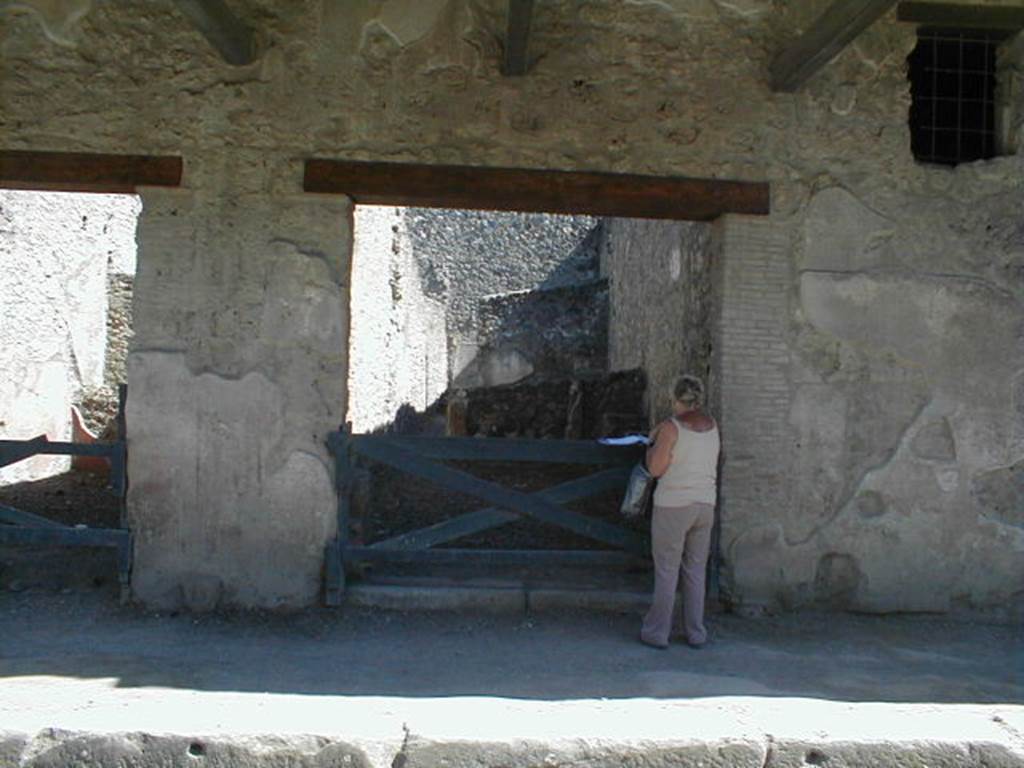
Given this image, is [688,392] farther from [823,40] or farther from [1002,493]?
[1002,493]

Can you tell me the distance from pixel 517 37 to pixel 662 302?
4474 mm

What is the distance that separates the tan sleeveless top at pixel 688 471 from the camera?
4480 mm

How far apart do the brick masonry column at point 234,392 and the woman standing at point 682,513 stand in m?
1.84

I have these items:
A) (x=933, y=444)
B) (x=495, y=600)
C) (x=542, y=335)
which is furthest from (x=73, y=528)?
(x=542, y=335)

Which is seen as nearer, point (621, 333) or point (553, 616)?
point (553, 616)

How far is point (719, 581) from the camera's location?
5.01 meters

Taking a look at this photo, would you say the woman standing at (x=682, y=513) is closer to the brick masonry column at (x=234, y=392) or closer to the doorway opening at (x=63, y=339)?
the brick masonry column at (x=234, y=392)

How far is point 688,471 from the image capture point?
448 cm

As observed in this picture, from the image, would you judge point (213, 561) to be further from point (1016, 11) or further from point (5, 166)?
point (1016, 11)

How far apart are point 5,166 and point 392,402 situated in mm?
9867

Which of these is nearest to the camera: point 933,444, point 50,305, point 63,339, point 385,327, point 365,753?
point 365,753

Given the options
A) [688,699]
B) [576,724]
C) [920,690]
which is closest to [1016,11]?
[920,690]

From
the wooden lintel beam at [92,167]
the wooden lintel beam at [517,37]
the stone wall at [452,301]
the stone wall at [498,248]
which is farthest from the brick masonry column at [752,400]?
the stone wall at [498,248]

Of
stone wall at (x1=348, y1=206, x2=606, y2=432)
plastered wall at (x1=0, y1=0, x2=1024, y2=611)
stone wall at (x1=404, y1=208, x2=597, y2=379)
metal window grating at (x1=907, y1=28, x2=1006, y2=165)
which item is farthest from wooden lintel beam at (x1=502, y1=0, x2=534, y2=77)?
stone wall at (x1=404, y1=208, x2=597, y2=379)
